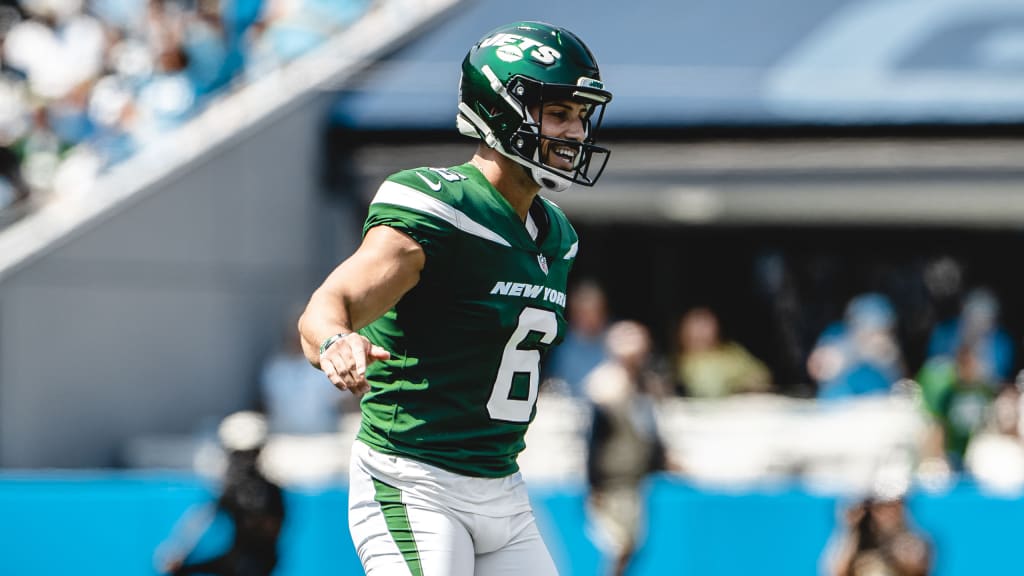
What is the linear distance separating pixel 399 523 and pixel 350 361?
701 millimetres

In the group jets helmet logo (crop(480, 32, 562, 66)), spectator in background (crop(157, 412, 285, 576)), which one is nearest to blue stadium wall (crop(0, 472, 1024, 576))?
spectator in background (crop(157, 412, 285, 576))

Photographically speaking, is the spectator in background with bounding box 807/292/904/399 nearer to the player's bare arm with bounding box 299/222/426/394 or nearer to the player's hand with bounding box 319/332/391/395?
the player's bare arm with bounding box 299/222/426/394

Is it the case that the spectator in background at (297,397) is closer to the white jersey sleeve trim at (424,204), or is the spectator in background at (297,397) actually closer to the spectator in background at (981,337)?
the spectator in background at (981,337)

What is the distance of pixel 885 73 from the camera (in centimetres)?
1247

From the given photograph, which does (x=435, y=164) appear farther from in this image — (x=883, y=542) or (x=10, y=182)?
(x=883, y=542)

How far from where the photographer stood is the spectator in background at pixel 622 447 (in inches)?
341

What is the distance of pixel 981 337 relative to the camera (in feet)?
37.4

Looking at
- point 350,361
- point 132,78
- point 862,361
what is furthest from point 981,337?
point 350,361

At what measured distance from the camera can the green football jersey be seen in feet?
12.3

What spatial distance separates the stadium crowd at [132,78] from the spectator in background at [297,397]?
6.54 feet

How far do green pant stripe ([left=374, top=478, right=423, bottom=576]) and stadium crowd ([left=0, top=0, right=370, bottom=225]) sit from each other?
8393 mm

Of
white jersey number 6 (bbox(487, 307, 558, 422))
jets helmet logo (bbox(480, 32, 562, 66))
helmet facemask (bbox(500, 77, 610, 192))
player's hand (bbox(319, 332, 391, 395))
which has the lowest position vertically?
white jersey number 6 (bbox(487, 307, 558, 422))

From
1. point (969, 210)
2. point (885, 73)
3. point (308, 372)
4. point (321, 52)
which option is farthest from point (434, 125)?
point (969, 210)

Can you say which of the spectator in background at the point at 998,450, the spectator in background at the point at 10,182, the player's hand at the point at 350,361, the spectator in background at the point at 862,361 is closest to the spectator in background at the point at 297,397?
the spectator in background at the point at 10,182
